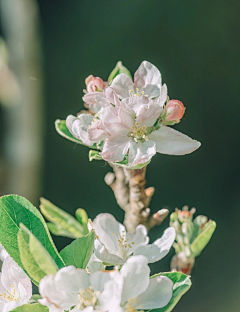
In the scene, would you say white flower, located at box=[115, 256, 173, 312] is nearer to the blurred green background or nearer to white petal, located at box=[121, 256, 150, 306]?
white petal, located at box=[121, 256, 150, 306]

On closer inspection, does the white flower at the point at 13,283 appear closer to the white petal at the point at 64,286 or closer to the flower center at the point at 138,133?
the white petal at the point at 64,286

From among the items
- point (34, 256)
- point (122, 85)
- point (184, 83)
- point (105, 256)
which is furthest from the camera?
point (184, 83)

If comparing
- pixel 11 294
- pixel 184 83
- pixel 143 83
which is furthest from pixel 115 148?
pixel 184 83

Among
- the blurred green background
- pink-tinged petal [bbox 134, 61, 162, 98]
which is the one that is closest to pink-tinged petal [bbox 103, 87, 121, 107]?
pink-tinged petal [bbox 134, 61, 162, 98]

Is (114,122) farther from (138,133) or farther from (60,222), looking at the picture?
(60,222)

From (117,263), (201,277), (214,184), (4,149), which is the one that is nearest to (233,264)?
(201,277)
